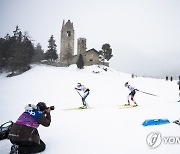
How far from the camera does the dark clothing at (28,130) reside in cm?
488

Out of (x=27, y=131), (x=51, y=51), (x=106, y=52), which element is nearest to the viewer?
(x=27, y=131)

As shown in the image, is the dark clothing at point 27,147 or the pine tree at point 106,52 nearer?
the dark clothing at point 27,147

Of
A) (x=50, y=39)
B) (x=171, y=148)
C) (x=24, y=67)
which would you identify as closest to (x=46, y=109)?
(x=171, y=148)

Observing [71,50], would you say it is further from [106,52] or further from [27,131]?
[27,131]

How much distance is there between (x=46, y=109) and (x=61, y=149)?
132 cm

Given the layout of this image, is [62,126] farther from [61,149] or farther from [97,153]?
[97,153]

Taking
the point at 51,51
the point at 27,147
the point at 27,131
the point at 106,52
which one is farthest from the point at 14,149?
the point at 106,52

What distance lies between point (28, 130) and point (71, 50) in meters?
68.4

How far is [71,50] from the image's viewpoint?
2837 inches

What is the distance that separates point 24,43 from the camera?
5178 centimetres

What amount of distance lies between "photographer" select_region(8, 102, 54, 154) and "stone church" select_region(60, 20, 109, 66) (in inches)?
2351

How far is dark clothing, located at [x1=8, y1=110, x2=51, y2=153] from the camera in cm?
488

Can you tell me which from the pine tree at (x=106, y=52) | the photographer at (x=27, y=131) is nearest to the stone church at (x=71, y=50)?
the pine tree at (x=106, y=52)

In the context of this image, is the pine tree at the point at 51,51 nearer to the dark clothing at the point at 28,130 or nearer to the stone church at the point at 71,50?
the stone church at the point at 71,50
